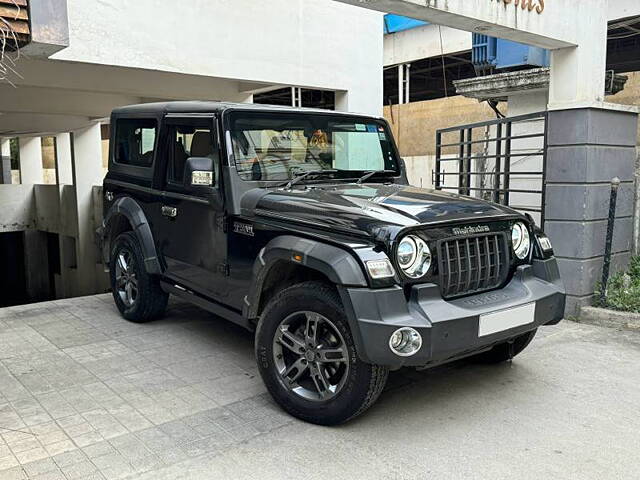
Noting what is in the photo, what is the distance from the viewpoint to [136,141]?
5.62m

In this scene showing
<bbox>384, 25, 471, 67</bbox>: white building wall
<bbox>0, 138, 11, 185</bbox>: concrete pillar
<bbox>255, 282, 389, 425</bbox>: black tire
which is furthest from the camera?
<bbox>0, 138, 11, 185</bbox>: concrete pillar

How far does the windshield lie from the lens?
174 inches

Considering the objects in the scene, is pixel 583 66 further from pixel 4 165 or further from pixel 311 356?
pixel 4 165

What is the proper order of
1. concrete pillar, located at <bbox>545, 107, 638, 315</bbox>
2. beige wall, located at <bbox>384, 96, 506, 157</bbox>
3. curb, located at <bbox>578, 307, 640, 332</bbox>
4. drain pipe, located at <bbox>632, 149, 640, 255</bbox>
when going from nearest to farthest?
curb, located at <bbox>578, 307, 640, 332</bbox>
concrete pillar, located at <bbox>545, 107, 638, 315</bbox>
drain pipe, located at <bbox>632, 149, 640, 255</bbox>
beige wall, located at <bbox>384, 96, 506, 157</bbox>

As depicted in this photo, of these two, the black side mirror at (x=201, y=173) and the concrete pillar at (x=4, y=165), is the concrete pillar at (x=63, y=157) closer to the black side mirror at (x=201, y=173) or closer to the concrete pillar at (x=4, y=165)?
the concrete pillar at (x=4, y=165)

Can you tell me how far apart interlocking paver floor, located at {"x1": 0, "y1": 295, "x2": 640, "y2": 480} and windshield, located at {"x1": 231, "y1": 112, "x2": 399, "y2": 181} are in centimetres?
156

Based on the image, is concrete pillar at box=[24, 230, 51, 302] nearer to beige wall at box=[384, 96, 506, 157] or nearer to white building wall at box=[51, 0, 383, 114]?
white building wall at box=[51, 0, 383, 114]

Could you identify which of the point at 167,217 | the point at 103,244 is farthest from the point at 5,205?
the point at 167,217

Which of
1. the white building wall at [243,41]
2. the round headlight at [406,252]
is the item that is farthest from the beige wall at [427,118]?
the round headlight at [406,252]

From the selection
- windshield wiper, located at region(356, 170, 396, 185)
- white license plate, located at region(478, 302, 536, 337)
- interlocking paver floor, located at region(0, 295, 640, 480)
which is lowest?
interlocking paver floor, located at region(0, 295, 640, 480)

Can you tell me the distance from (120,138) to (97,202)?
26.9 feet

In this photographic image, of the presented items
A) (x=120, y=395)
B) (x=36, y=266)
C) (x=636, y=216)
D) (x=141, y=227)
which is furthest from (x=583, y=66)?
(x=36, y=266)

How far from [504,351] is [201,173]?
2.60 m

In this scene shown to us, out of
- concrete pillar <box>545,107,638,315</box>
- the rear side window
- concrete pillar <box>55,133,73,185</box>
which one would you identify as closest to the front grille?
concrete pillar <box>545,107,638,315</box>
